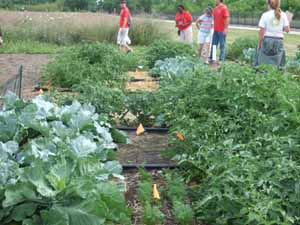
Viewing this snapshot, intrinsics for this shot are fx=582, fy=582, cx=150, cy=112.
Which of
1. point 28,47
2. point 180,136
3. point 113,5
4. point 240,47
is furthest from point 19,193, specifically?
point 113,5

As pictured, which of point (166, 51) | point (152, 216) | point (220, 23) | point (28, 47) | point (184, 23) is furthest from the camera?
point (28, 47)

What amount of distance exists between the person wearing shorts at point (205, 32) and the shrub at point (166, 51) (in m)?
1.68

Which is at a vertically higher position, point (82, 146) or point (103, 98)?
point (82, 146)

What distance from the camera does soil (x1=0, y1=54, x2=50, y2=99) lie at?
9133mm

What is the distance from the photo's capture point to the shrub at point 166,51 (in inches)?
428

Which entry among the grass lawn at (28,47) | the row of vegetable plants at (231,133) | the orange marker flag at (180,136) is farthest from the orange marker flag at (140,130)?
→ the grass lawn at (28,47)

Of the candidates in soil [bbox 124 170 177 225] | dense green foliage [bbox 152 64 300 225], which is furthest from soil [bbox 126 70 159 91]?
soil [bbox 124 170 177 225]

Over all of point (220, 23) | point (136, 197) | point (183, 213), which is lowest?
point (136, 197)

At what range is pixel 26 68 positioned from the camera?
12172 mm

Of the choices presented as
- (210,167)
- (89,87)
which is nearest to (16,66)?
(89,87)

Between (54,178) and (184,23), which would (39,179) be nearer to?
(54,178)

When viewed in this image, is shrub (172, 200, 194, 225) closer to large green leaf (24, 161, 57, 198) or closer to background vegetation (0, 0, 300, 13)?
large green leaf (24, 161, 57, 198)

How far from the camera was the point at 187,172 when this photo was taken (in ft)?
14.7

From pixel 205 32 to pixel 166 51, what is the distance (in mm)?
2239
